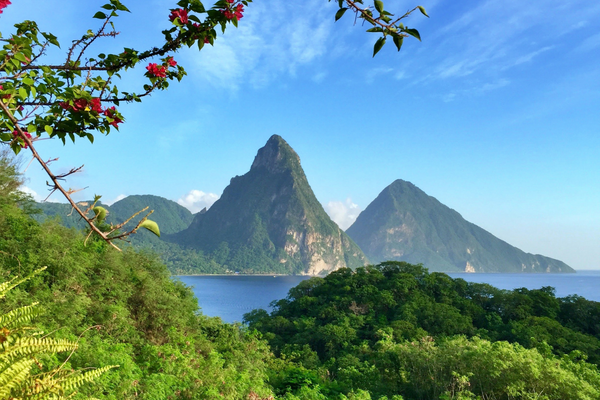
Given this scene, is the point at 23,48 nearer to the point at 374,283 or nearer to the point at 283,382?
the point at 283,382

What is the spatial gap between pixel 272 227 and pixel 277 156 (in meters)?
33.3

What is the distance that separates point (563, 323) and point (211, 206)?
15726 centimetres

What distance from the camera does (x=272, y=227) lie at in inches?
6132

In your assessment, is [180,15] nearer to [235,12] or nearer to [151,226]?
[235,12]

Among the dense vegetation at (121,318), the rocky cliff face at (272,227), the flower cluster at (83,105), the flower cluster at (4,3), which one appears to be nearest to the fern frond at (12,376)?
the flower cluster at (83,105)

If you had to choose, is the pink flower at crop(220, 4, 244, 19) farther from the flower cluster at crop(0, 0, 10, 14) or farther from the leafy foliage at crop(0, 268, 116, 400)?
the leafy foliage at crop(0, 268, 116, 400)

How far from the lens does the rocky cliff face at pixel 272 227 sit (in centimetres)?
14162

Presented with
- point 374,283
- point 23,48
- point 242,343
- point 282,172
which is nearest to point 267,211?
point 282,172

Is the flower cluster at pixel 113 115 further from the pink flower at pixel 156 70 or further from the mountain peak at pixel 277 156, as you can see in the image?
the mountain peak at pixel 277 156

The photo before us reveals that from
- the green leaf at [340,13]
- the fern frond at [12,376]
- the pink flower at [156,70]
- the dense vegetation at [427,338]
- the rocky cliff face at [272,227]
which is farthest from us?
the rocky cliff face at [272,227]

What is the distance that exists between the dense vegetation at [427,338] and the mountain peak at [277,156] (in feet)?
440

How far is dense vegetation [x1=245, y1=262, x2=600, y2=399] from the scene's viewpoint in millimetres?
9297

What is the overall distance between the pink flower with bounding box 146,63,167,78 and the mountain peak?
162 m

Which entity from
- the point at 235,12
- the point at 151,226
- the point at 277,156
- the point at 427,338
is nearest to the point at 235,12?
the point at 235,12
